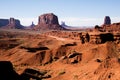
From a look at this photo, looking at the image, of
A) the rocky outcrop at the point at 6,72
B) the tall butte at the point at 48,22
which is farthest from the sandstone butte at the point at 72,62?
the tall butte at the point at 48,22

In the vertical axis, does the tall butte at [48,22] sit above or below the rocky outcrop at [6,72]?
above

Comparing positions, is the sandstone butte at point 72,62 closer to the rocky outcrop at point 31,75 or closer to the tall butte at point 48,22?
the rocky outcrop at point 31,75

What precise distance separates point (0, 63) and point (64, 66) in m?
17.3

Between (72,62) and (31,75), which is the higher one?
(72,62)

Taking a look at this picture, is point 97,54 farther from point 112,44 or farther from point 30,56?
point 30,56

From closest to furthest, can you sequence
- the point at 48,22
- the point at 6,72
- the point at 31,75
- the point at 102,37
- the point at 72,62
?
1. the point at 6,72
2. the point at 31,75
3. the point at 72,62
4. the point at 102,37
5. the point at 48,22

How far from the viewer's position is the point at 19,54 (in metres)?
61.8

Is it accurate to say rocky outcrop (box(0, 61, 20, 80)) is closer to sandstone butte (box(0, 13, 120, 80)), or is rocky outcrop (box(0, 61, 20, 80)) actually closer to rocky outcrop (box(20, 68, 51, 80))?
sandstone butte (box(0, 13, 120, 80))

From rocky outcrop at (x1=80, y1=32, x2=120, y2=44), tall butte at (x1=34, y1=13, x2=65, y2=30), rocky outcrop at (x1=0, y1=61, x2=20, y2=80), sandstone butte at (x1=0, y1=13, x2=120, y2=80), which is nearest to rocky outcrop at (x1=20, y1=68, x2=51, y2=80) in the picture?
sandstone butte at (x1=0, y1=13, x2=120, y2=80)

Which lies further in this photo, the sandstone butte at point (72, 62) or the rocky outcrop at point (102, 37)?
the rocky outcrop at point (102, 37)

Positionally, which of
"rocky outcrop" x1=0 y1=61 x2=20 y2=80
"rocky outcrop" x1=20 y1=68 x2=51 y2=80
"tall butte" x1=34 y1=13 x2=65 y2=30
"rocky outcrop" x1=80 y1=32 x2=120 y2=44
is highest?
"tall butte" x1=34 y1=13 x2=65 y2=30

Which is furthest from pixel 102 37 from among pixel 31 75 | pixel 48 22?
pixel 48 22

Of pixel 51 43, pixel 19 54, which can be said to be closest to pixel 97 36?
pixel 19 54

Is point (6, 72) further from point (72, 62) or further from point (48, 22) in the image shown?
point (48, 22)
